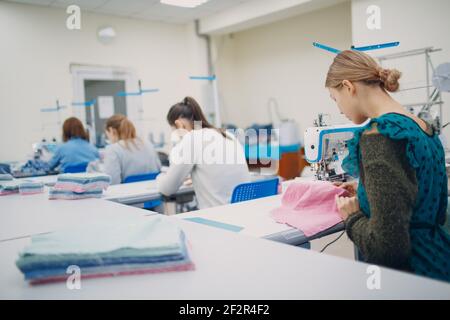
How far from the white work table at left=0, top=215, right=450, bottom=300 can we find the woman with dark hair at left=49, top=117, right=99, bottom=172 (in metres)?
3.05

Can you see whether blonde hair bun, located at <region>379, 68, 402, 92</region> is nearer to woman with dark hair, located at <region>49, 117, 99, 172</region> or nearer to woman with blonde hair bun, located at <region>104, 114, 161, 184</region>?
woman with blonde hair bun, located at <region>104, 114, 161, 184</region>

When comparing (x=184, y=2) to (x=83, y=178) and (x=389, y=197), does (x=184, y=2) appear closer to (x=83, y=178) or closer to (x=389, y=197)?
(x=83, y=178)

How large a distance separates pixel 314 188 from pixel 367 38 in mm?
3800

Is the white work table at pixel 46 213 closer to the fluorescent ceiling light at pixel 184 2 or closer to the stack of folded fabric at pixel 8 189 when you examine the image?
the stack of folded fabric at pixel 8 189

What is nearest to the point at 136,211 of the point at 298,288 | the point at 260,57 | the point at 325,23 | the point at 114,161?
the point at 298,288

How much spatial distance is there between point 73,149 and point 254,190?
7.97 ft

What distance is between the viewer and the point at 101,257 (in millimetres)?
893

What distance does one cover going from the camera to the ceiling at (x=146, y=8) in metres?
5.37

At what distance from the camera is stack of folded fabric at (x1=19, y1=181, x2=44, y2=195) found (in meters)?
2.21

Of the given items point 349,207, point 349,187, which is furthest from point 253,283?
point 349,187

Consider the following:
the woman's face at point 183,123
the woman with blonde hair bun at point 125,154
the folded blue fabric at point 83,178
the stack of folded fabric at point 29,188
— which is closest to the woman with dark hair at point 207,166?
the woman's face at point 183,123

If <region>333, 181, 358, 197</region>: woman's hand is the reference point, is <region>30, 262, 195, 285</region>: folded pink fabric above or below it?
below

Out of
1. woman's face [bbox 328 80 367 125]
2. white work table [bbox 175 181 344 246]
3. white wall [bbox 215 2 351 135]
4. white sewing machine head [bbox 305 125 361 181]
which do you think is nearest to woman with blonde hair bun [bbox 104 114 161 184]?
white work table [bbox 175 181 344 246]

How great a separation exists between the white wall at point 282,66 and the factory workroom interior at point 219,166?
37 mm
